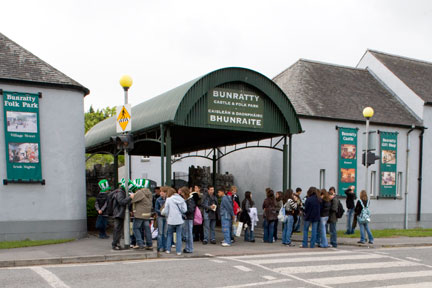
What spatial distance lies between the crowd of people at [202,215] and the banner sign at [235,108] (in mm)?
2193

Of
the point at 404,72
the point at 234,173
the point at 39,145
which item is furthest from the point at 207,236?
the point at 404,72

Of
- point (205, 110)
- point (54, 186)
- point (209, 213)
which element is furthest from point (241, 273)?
point (54, 186)

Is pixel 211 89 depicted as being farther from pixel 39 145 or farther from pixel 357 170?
pixel 357 170

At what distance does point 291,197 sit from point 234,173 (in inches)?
355

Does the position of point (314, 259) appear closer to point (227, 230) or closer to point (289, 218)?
point (289, 218)

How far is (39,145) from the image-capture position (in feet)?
43.5

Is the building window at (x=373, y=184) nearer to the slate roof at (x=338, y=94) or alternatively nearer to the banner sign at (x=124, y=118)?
the slate roof at (x=338, y=94)

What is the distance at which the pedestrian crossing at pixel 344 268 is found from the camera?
310 inches

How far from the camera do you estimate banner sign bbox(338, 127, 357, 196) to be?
19.0 meters

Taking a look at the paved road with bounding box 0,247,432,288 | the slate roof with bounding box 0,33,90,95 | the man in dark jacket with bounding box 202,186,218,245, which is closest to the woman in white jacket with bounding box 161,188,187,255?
the paved road with bounding box 0,247,432,288

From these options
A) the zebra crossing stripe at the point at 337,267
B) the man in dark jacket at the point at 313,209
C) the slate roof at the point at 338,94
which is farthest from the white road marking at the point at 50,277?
the slate roof at the point at 338,94

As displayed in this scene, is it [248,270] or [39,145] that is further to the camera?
[39,145]

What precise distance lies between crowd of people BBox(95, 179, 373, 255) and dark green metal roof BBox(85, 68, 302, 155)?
210 cm

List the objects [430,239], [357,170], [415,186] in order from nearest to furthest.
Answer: [430,239]
[357,170]
[415,186]
